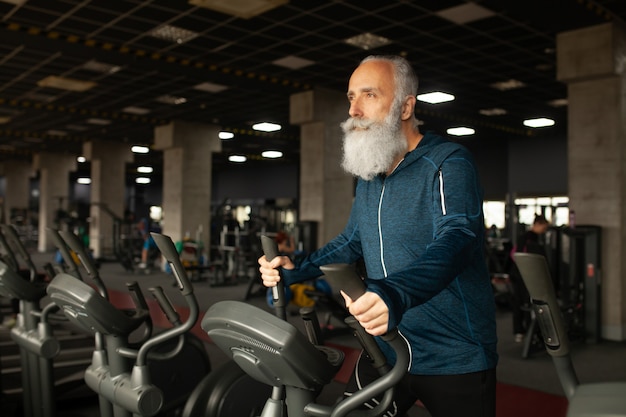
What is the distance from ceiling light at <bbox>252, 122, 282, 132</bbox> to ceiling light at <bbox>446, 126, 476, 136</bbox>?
4.11m

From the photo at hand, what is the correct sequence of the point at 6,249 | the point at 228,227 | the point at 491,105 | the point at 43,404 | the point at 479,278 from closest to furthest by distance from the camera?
the point at 479,278, the point at 43,404, the point at 6,249, the point at 491,105, the point at 228,227

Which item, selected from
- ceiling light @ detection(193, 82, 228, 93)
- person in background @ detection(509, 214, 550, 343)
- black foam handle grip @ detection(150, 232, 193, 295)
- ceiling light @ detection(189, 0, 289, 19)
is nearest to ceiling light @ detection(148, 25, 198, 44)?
ceiling light @ detection(189, 0, 289, 19)

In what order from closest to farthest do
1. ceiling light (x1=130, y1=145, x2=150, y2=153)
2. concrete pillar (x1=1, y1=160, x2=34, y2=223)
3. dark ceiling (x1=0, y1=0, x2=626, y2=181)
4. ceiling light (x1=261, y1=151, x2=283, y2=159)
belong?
dark ceiling (x1=0, y1=0, x2=626, y2=181) < ceiling light (x1=130, y1=145, x2=150, y2=153) < ceiling light (x1=261, y1=151, x2=283, y2=159) < concrete pillar (x1=1, y1=160, x2=34, y2=223)

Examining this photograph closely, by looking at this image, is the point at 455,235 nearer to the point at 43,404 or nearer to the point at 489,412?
the point at 489,412

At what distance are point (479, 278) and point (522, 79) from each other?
9029 mm

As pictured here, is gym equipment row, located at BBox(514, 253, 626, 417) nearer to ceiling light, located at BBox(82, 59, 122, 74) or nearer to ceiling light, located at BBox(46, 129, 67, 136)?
ceiling light, located at BBox(82, 59, 122, 74)

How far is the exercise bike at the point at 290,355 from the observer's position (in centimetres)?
126

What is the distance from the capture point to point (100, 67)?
9758mm

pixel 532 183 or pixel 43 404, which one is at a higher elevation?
pixel 532 183

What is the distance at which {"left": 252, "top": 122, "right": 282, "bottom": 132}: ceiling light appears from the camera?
14.6 m

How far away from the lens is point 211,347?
18.4ft

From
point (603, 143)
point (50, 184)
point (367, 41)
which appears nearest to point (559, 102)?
point (603, 143)

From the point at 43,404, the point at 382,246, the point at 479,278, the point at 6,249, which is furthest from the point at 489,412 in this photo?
the point at 6,249

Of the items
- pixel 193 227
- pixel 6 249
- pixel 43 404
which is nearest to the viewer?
pixel 43 404
